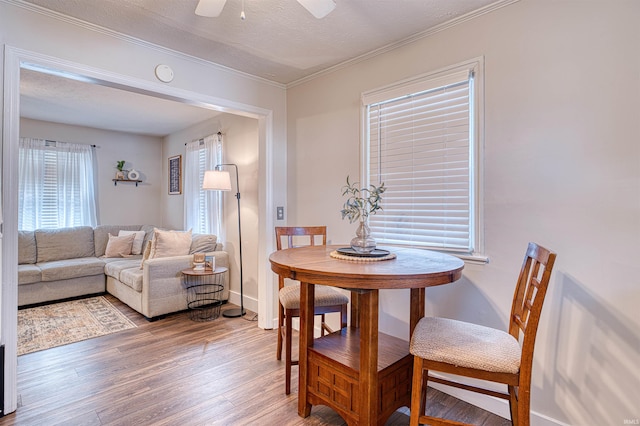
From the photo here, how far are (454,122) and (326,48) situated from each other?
1.15m

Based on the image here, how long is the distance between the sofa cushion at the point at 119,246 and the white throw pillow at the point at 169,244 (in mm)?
1282

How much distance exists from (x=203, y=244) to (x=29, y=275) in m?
1.97

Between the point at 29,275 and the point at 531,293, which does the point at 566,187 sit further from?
the point at 29,275

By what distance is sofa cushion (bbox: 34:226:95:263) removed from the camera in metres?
4.38

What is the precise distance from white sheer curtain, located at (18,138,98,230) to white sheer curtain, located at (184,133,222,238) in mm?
1558

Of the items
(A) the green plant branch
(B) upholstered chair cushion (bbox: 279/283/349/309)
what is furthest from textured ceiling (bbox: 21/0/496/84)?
(B) upholstered chair cushion (bbox: 279/283/349/309)

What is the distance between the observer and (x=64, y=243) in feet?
14.8

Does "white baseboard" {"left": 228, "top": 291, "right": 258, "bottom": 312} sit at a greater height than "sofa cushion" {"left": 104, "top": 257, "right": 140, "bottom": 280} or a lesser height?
lesser

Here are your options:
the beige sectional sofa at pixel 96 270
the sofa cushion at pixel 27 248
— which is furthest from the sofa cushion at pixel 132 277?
the sofa cushion at pixel 27 248

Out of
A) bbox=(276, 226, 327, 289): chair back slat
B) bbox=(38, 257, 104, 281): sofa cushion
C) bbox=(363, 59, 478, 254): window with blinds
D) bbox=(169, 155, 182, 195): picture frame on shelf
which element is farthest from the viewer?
bbox=(169, 155, 182, 195): picture frame on shelf

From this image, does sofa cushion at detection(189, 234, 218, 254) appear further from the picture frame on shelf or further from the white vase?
→ the white vase

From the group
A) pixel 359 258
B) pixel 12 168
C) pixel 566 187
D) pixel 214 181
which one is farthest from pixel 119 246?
pixel 566 187

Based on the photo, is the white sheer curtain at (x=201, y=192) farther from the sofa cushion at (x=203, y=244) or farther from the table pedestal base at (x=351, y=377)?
the table pedestal base at (x=351, y=377)

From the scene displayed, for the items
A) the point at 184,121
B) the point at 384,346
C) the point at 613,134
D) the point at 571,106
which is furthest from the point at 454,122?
the point at 184,121
